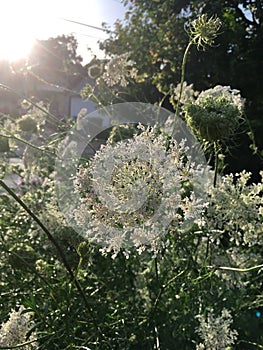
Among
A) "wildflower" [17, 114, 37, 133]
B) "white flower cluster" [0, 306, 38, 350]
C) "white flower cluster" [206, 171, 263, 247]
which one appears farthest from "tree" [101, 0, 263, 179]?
"white flower cluster" [0, 306, 38, 350]

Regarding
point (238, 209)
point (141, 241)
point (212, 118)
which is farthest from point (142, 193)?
point (238, 209)

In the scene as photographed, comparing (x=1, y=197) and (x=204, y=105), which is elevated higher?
(x=1, y=197)

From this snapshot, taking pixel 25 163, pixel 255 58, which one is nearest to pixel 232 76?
pixel 255 58

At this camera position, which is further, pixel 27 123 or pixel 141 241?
pixel 27 123

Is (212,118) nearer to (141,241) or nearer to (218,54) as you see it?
(141,241)

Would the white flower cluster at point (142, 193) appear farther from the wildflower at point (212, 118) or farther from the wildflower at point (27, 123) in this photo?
the wildflower at point (27, 123)

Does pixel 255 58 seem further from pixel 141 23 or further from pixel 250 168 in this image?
pixel 141 23
